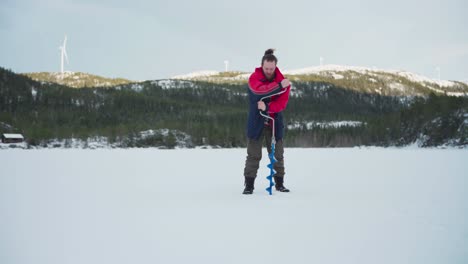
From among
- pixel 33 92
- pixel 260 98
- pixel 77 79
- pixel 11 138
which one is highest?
pixel 77 79

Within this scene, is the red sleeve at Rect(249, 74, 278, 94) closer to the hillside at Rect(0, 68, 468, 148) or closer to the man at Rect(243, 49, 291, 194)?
the man at Rect(243, 49, 291, 194)

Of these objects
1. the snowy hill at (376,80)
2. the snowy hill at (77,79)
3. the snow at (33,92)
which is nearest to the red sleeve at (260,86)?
the snow at (33,92)

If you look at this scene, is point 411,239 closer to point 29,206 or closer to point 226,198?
point 226,198

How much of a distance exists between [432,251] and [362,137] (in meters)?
53.1

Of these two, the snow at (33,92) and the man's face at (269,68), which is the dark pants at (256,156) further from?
the snow at (33,92)

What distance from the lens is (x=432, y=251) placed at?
89.3 inches

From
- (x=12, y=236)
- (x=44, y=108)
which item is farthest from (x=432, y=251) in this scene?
(x=44, y=108)

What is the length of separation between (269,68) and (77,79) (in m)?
189

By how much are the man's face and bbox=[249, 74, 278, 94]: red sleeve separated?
Answer: 0.45ft

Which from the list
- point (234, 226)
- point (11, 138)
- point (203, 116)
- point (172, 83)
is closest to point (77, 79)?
point (172, 83)

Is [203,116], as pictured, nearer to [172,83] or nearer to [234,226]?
[172,83]

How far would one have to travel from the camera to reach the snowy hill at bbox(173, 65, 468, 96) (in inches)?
5846

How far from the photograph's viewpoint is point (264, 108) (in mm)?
4820

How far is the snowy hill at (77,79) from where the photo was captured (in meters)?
162
